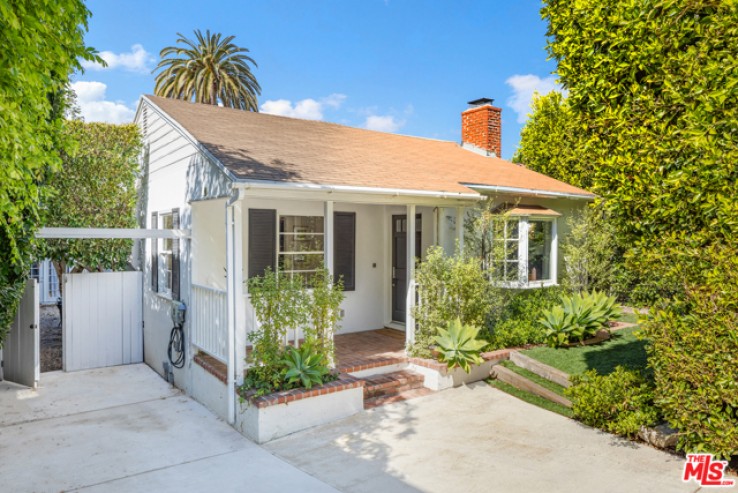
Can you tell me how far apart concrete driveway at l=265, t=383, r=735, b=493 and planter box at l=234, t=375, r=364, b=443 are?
0.47 feet

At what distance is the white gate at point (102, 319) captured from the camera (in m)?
9.28

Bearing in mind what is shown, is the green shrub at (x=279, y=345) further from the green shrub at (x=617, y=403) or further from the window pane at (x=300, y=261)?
the green shrub at (x=617, y=403)

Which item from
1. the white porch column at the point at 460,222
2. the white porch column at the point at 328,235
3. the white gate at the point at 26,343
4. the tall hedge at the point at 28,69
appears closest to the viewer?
the tall hedge at the point at 28,69

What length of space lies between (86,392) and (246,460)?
4138mm

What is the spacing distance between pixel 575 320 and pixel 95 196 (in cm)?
956

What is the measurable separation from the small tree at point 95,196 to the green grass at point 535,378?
7.91 metres

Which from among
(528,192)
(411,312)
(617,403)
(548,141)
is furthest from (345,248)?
(548,141)

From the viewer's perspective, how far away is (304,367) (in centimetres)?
631

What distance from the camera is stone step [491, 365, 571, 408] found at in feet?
22.7

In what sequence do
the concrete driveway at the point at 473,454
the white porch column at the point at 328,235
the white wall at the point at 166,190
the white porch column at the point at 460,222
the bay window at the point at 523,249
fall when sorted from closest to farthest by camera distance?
the concrete driveway at the point at 473,454 → the white porch column at the point at 328,235 → the white wall at the point at 166,190 → the white porch column at the point at 460,222 → the bay window at the point at 523,249

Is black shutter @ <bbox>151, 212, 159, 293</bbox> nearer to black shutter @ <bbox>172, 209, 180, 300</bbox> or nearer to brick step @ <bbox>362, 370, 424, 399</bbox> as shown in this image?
black shutter @ <bbox>172, 209, 180, 300</bbox>

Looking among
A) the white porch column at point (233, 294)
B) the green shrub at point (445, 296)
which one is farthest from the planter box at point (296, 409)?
the green shrub at point (445, 296)

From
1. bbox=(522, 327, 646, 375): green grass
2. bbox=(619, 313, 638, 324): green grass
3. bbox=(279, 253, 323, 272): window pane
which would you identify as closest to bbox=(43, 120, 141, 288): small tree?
bbox=(279, 253, 323, 272): window pane

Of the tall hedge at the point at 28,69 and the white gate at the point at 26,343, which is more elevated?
the tall hedge at the point at 28,69
